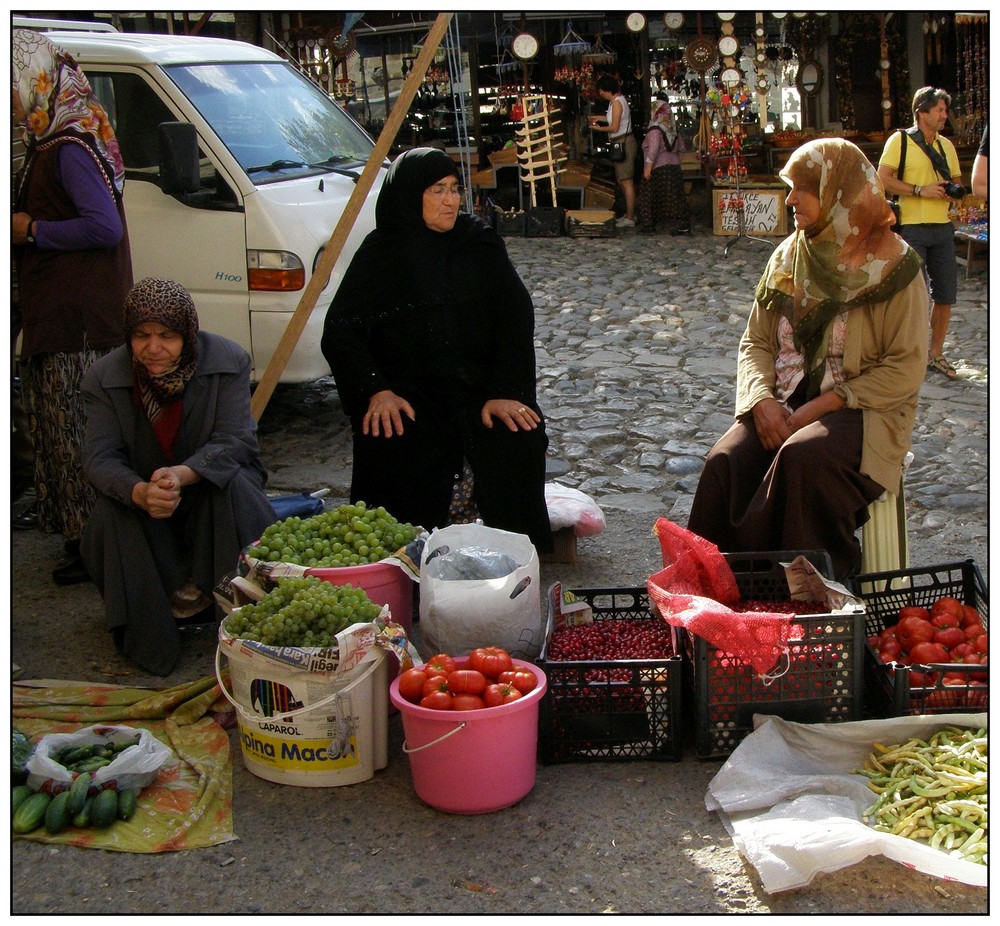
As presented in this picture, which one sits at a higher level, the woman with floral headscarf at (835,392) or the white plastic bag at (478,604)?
the woman with floral headscarf at (835,392)

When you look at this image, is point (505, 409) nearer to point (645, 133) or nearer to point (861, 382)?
point (861, 382)

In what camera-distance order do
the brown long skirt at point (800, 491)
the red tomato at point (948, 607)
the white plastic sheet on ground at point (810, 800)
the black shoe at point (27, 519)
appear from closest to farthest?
1. the white plastic sheet on ground at point (810, 800)
2. the red tomato at point (948, 607)
3. the brown long skirt at point (800, 491)
4. the black shoe at point (27, 519)

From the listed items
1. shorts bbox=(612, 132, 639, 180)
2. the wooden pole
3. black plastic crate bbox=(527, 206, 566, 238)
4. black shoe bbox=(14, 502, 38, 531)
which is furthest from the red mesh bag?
shorts bbox=(612, 132, 639, 180)

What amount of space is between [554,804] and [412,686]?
51 centimetres

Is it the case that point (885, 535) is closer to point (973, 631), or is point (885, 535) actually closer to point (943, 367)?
point (973, 631)

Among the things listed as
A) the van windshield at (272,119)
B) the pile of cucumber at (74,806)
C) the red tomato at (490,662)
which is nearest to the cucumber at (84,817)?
the pile of cucumber at (74,806)

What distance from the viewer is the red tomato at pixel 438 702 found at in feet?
10.2

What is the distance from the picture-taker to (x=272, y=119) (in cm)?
714

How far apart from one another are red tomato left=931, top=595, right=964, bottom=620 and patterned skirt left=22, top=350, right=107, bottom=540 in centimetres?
341

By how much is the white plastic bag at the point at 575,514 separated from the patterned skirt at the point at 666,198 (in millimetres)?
10154

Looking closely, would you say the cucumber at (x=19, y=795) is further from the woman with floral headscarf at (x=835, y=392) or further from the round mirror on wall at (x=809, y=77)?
the round mirror on wall at (x=809, y=77)

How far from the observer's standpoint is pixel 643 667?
11.0 feet

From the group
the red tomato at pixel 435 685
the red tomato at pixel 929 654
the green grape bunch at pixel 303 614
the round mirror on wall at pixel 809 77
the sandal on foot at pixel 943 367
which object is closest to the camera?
the red tomato at pixel 435 685

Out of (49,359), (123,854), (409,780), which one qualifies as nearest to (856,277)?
(409,780)
